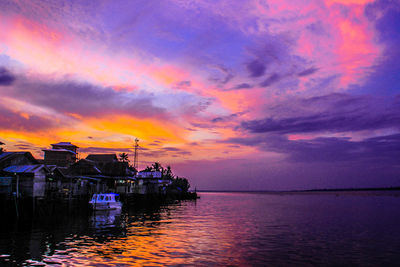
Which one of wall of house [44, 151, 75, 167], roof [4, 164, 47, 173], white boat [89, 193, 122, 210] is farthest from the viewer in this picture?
wall of house [44, 151, 75, 167]

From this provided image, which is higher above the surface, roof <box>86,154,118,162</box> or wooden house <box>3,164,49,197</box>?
roof <box>86,154,118,162</box>

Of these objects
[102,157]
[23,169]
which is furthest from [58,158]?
[23,169]

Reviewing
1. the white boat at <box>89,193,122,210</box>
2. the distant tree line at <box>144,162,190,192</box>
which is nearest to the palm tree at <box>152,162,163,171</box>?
the distant tree line at <box>144,162,190,192</box>

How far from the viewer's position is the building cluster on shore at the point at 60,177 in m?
40.3

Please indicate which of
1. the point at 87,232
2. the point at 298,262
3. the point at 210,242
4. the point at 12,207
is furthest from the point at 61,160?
the point at 298,262

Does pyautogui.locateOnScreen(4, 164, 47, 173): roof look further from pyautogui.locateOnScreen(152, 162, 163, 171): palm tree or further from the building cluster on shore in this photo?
pyautogui.locateOnScreen(152, 162, 163, 171): palm tree

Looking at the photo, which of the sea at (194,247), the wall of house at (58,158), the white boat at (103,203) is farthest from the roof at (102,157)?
the sea at (194,247)

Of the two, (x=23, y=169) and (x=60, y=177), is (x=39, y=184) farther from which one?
(x=60, y=177)

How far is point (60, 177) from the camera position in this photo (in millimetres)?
47438

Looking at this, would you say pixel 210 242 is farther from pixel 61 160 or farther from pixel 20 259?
pixel 61 160

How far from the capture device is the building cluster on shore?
1586 inches

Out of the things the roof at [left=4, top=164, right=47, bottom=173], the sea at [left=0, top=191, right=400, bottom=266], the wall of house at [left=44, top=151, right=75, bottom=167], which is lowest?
the sea at [left=0, top=191, right=400, bottom=266]

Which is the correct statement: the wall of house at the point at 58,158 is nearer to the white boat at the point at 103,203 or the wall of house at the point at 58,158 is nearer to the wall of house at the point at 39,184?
the white boat at the point at 103,203

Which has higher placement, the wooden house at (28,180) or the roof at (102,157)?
the roof at (102,157)
